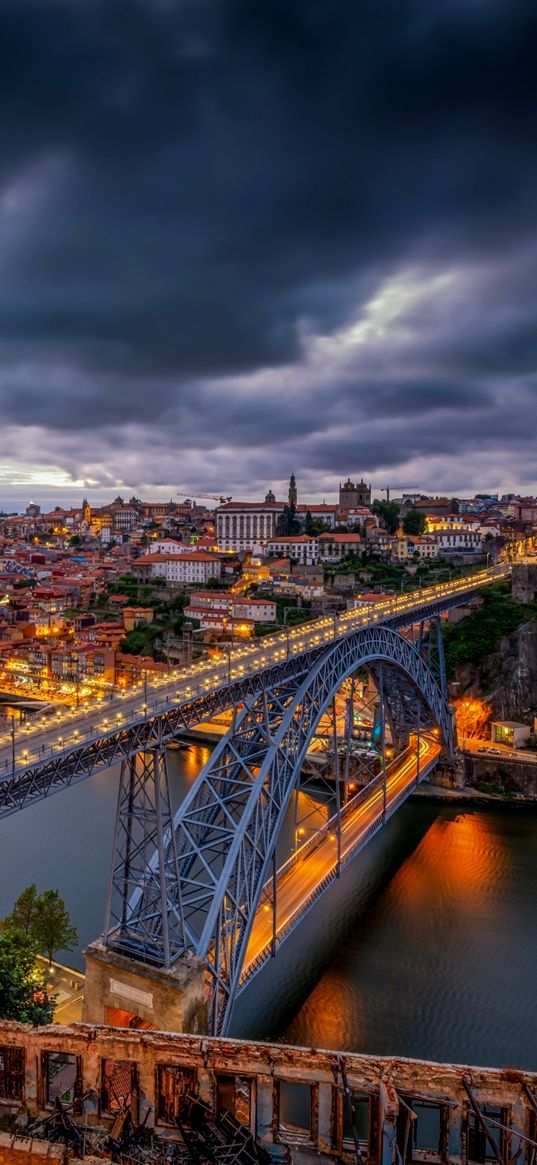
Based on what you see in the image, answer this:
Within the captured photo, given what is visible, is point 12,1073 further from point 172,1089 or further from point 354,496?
point 354,496

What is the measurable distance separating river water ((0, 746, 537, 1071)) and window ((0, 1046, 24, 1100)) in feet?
31.9

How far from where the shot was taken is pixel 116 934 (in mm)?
11117

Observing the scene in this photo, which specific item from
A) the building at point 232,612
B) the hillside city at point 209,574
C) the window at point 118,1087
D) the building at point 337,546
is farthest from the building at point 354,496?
the window at point 118,1087

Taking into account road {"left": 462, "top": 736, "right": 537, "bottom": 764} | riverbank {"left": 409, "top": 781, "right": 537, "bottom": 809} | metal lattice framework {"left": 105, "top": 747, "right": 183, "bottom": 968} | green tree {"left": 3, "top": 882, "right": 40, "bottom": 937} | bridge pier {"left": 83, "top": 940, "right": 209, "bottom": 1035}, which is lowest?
riverbank {"left": 409, "top": 781, "right": 537, "bottom": 809}

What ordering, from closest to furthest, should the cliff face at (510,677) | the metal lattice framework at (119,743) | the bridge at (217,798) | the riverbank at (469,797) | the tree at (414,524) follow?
1. the metal lattice framework at (119,743)
2. the bridge at (217,798)
3. the riverbank at (469,797)
4. the cliff face at (510,677)
5. the tree at (414,524)

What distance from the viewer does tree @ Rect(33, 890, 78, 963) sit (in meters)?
14.2

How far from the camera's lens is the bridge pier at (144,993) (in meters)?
10.3

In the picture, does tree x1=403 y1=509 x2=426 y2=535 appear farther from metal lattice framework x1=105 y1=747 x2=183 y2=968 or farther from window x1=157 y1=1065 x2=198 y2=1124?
window x1=157 y1=1065 x2=198 y2=1124

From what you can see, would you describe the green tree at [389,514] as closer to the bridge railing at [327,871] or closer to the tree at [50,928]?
the bridge railing at [327,871]

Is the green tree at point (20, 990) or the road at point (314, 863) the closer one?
the green tree at point (20, 990)

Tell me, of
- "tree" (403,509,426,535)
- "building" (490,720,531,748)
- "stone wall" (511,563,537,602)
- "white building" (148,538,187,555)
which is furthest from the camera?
"tree" (403,509,426,535)

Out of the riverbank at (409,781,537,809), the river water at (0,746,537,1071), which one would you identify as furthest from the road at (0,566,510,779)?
the riverbank at (409,781,537,809)

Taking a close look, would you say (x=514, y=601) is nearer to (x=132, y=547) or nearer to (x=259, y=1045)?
(x=259, y=1045)

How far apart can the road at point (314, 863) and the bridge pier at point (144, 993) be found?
2511 mm
